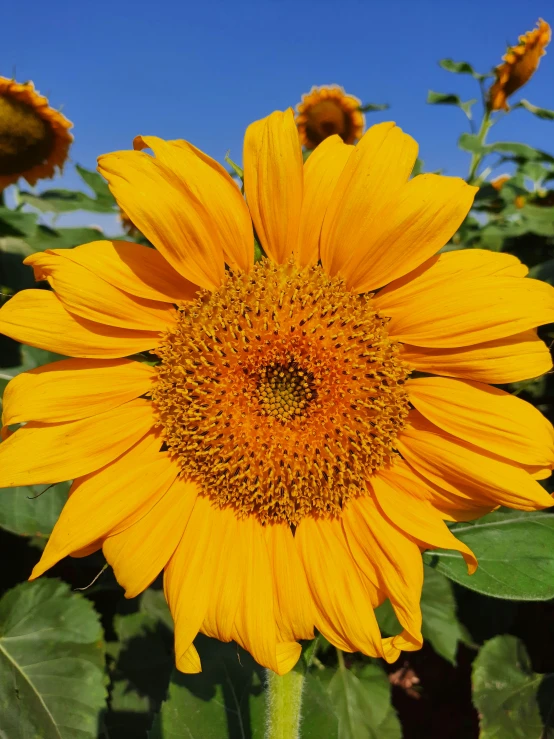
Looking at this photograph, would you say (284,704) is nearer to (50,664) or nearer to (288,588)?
(288,588)

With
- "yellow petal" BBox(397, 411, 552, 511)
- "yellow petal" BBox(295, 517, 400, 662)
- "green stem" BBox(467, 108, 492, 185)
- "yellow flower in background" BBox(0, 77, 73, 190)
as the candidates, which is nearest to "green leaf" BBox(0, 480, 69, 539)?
"yellow petal" BBox(295, 517, 400, 662)

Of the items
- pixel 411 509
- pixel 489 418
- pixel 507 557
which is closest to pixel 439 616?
pixel 507 557

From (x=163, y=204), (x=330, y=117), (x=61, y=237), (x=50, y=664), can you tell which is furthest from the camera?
(x=330, y=117)

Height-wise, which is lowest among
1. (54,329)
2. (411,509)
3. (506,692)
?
(506,692)

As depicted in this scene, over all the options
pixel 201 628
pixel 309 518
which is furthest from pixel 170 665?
pixel 309 518

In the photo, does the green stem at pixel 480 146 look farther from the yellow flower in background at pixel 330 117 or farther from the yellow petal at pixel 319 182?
the yellow petal at pixel 319 182

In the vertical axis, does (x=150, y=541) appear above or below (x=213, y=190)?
below

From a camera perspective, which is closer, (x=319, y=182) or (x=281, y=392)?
(x=319, y=182)

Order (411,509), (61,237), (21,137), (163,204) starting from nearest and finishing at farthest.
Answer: (163,204) < (411,509) < (61,237) < (21,137)
